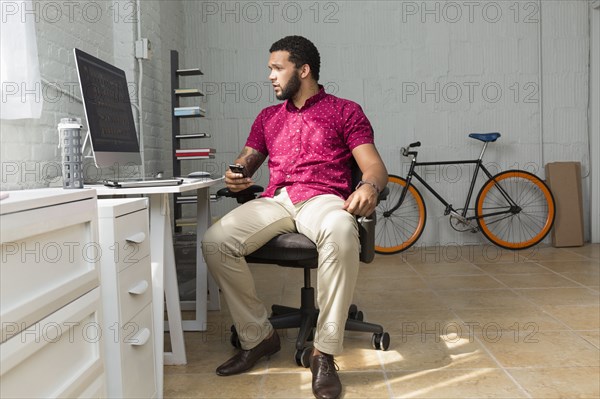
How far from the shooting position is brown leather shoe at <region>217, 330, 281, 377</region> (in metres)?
2.14

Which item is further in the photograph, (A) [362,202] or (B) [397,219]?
(B) [397,219]

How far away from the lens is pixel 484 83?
475 centimetres

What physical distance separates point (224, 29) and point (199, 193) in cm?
236

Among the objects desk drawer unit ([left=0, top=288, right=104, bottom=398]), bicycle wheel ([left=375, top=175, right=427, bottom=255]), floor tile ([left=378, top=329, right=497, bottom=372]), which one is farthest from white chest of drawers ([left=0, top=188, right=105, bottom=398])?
bicycle wheel ([left=375, top=175, right=427, bottom=255])

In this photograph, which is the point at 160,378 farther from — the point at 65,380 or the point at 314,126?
the point at 314,126

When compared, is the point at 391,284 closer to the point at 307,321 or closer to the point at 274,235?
the point at 307,321

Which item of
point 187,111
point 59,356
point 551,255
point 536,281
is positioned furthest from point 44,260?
point 551,255

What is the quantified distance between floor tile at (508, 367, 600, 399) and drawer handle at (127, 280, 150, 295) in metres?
1.20

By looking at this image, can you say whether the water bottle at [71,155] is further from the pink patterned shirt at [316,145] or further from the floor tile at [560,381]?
the floor tile at [560,381]

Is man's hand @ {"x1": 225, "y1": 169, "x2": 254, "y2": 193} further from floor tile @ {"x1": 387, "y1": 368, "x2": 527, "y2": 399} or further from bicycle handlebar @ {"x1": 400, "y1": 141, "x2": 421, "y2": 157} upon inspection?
bicycle handlebar @ {"x1": 400, "y1": 141, "x2": 421, "y2": 157}

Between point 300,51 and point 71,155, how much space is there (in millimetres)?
1119

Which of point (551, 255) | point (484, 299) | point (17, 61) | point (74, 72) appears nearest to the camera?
point (17, 61)

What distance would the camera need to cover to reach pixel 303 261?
2135 millimetres

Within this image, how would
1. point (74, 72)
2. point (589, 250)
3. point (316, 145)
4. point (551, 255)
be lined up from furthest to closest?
1. point (589, 250)
2. point (551, 255)
3. point (74, 72)
4. point (316, 145)
